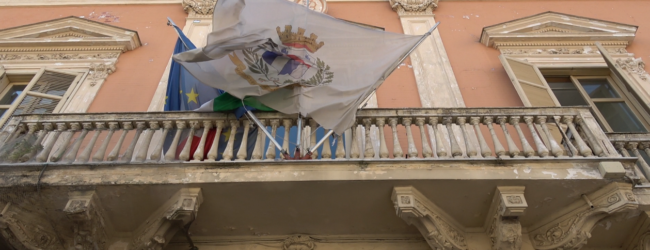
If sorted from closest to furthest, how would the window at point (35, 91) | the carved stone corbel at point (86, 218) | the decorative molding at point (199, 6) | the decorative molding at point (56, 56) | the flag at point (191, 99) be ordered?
the carved stone corbel at point (86, 218) < the flag at point (191, 99) < the window at point (35, 91) < the decorative molding at point (56, 56) < the decorative molding at point (199, 6)

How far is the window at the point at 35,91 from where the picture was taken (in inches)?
264

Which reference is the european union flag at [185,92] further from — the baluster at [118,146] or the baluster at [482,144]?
the baluster at [482,144]

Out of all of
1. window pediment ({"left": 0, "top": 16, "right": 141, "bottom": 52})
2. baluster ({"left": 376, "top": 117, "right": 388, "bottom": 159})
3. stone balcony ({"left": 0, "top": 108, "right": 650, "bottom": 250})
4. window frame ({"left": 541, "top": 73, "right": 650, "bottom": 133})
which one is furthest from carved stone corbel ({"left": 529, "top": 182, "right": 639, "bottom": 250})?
window pediment ({"left": 0, "top": 16, "right": 141, "bottom": 52})

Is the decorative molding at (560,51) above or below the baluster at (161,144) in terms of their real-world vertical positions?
above

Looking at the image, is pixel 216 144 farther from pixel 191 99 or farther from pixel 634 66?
pixel 634 66

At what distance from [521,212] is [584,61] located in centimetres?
423

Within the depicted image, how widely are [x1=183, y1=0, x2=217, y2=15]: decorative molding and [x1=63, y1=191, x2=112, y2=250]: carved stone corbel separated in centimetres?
467

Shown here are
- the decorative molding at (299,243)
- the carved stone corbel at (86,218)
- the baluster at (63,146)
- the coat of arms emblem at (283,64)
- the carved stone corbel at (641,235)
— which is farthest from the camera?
the coat of arms emblem at (283,64)

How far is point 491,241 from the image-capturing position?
15.4 feet

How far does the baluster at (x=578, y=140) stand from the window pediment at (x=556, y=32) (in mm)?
2947

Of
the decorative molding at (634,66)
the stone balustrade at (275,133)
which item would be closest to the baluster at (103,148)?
the stone balustrade at (275,133)

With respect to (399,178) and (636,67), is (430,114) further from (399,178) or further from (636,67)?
(636,67)

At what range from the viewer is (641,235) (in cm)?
471

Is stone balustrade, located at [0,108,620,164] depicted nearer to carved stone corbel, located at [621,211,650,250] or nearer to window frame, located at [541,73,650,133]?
carved stone corbel, located at [621,211,650,250]
